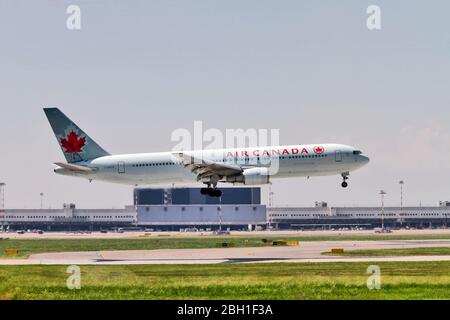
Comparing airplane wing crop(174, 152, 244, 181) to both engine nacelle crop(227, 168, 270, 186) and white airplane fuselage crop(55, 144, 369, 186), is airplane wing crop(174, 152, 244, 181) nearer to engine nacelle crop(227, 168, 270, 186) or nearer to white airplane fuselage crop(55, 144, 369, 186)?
white airplane fuselage crop(55, 144, 369, 186)

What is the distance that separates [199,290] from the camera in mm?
51281

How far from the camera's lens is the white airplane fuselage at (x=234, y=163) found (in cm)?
9150

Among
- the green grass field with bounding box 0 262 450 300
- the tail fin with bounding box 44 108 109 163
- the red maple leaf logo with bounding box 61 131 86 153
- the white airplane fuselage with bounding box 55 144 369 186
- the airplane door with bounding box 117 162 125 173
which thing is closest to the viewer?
the green grass field with bounding box 0 262 450 300

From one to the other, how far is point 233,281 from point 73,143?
4733 cm

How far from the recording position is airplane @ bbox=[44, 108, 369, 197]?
91750 millimetres

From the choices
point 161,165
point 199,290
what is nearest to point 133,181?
point 161,165

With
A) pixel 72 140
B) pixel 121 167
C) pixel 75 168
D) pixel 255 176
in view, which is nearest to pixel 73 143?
pixel 72 140

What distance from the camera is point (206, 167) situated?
310 ft

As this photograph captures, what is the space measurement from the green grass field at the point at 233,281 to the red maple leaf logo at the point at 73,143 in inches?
1088

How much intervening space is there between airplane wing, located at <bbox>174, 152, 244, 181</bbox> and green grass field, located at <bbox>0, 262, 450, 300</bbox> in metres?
21.3

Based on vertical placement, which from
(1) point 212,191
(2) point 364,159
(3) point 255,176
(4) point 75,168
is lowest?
(1) point 212,191
